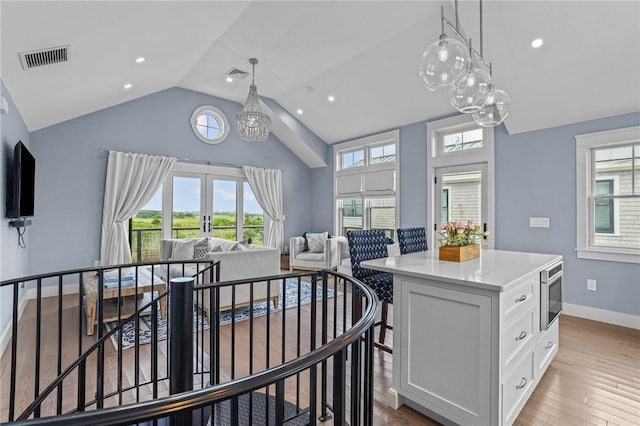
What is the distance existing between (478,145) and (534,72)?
1366 millimetres

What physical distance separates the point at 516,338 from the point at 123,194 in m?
5.65

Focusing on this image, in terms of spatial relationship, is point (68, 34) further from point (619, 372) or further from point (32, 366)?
point (619, 372)

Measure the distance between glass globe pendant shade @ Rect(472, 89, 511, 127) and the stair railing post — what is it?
2479 mm

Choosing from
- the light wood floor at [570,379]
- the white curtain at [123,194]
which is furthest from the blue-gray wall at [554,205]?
the white curtain at [123,194]

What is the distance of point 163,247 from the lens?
5305 millimetres

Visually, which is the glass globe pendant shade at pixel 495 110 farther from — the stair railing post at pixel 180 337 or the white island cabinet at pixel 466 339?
the stair railing post at pixel 180 337

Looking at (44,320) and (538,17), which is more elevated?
(538,17)

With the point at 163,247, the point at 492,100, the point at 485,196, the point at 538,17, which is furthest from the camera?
the point at 163,247

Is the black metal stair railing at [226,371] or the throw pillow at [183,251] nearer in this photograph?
the black metal stair railing at [226,371]

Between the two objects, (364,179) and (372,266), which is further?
(364,179)

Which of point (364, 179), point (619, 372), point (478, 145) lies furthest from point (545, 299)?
point (364, 179)

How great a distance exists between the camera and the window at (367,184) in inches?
244

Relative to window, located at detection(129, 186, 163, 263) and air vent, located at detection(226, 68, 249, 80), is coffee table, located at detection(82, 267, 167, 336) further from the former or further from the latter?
air vent, located at detection(226, 68, 249, 80)

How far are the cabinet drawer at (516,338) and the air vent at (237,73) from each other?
5.01 m
